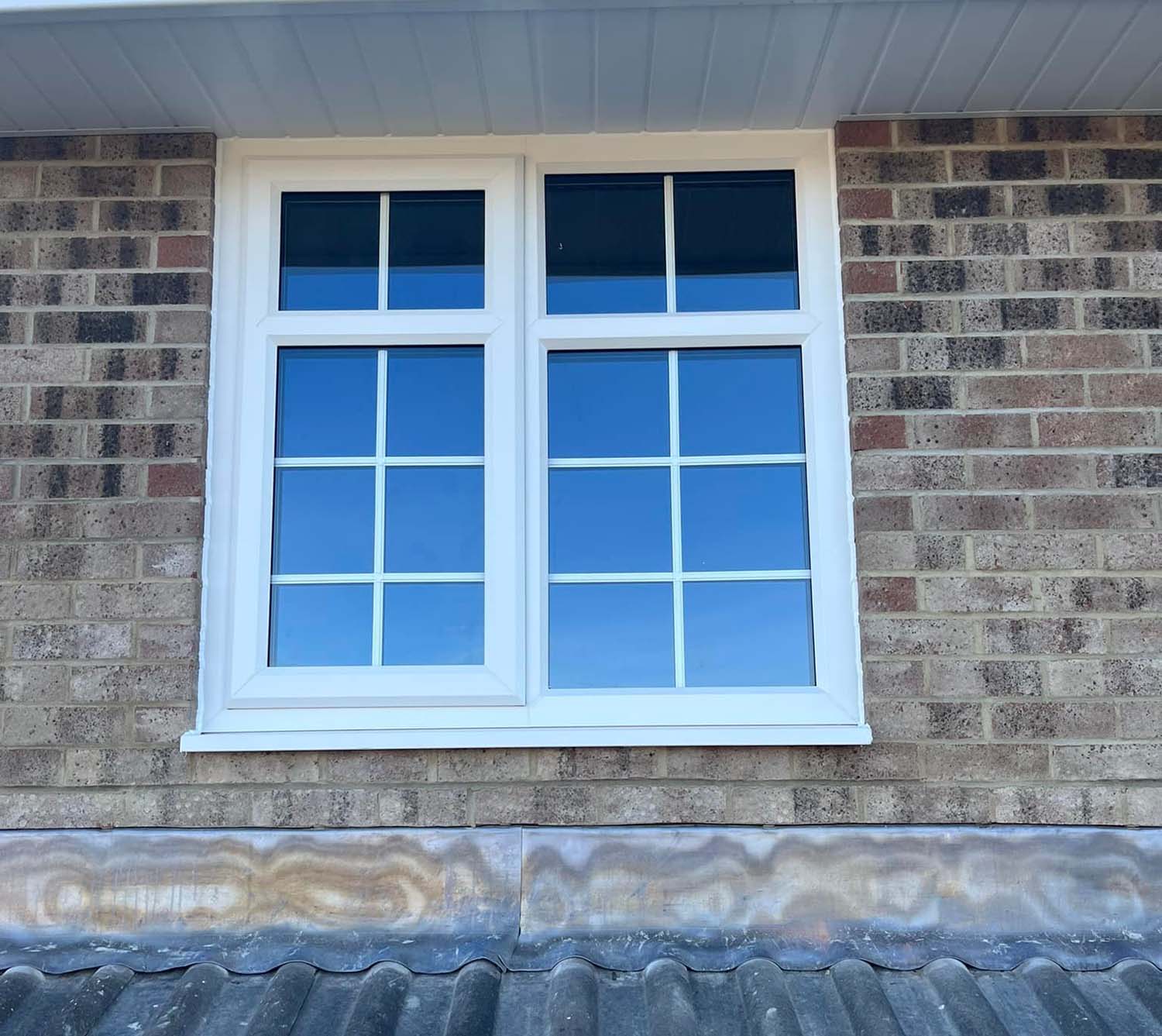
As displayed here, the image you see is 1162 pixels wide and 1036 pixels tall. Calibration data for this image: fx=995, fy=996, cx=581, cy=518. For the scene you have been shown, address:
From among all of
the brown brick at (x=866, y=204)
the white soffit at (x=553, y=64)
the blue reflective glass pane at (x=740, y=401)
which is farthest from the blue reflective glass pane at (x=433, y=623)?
the brown brick at (x=866, y=204)

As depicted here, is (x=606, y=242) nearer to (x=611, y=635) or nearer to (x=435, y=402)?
(x=435, y=402)

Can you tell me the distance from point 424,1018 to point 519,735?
0.74 metres

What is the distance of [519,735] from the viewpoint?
8.96 ft

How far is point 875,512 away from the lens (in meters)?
2.82

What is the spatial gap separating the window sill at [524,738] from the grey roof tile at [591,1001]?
1.80ft

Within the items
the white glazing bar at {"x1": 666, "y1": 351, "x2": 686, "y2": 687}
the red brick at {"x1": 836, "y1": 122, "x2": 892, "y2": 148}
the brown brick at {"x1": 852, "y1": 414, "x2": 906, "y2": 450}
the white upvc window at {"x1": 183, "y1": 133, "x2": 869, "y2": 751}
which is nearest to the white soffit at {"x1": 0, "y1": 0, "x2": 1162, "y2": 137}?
the red brick at {"x1": 836, "y1": 122, "x2": 892, "y2": 148}

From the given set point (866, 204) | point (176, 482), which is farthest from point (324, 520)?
point (866, 204)

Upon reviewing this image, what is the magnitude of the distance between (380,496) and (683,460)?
0.93m

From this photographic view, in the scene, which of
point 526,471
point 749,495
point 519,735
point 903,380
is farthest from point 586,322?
point 519,735

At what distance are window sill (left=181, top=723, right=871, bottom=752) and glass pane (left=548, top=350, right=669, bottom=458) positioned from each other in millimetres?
843

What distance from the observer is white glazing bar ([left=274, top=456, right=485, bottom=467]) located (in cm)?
→ 301

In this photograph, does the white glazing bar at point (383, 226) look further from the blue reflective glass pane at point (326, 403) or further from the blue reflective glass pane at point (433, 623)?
the blue reflective glass pane at point (433, 623)

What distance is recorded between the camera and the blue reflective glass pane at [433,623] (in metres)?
2.91

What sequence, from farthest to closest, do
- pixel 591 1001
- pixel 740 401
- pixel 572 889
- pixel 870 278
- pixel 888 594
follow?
pixel 740 401, pixel 870 278, pixel 888 594, pixel 572 889, pixel 591 1001
